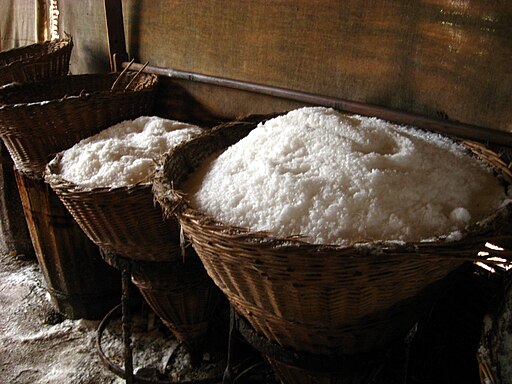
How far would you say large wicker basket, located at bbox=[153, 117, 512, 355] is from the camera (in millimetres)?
1104

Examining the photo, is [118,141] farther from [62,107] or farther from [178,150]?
[178,150]

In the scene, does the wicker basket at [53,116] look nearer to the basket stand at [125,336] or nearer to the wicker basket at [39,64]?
the wicker basket at [39,64]

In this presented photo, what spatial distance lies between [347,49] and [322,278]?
54.2 inches

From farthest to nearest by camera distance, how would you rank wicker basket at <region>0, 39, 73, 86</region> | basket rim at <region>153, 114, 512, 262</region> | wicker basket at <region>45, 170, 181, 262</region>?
wicker basket at <region>0, 39, 73, 86</region>, wicker basket at <region>45, 170, 181, 262</region>, basket rim at <region>153, 114, 512, 262</region>

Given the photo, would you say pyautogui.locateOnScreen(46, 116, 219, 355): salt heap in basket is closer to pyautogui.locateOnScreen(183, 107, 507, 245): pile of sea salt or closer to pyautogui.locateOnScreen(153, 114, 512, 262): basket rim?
pyautogui.locateOnScreen(183, 107, 507, 245): pile of sea salt

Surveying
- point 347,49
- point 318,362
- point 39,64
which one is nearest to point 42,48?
point 39,64

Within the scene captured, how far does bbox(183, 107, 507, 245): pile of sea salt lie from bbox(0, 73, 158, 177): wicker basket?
→ 3.85 feet

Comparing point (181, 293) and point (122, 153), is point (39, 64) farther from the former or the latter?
point (181, 293)

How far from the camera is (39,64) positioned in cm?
325

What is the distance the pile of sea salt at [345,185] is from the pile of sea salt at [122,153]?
497mm

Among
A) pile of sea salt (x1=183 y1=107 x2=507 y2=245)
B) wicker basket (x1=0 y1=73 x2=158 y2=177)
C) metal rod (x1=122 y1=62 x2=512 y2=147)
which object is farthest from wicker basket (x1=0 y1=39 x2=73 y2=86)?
pile of sea salt (x1=183 y1=107 x2=507 y2=245)

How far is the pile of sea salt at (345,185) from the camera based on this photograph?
128 centimetres

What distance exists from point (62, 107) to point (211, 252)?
63.4 inches

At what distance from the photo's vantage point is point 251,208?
137 centimetres
